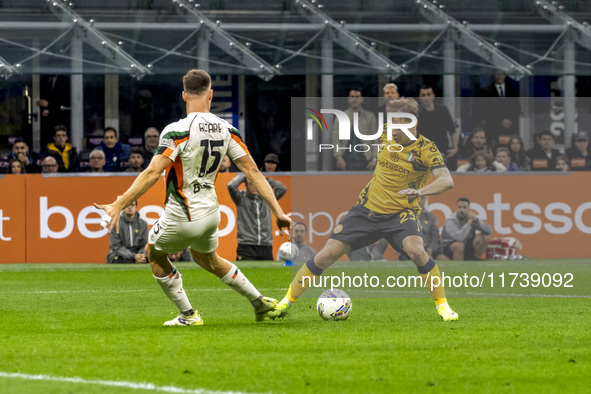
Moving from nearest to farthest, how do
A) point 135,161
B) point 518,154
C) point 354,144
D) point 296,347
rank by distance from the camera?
point 296,347
point 354,144
point 518,154
point 135,161

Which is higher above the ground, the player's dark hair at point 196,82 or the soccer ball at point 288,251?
the player's dark hair at point 196,82

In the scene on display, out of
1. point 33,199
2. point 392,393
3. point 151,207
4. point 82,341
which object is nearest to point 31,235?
point 33,199

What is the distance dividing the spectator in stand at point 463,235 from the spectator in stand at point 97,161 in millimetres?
6175

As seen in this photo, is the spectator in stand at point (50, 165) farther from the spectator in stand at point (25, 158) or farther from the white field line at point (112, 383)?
the white field line at point (112, 383)

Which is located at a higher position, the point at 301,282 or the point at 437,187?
the point at 437,187

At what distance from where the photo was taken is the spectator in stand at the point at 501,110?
764 inches

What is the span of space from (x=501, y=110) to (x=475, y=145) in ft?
8.31

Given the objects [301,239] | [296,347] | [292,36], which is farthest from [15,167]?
[296,347]

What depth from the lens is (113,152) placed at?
66.1 feet

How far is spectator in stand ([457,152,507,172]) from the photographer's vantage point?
1780 cm

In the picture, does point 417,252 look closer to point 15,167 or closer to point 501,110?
point 15,167

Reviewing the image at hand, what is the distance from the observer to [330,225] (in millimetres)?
16516

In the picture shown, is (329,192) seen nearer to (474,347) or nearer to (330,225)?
(330,225)

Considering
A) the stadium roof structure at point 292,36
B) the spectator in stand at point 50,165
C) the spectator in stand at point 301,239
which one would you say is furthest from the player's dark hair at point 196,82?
the stadium roof structure at point 292,36
